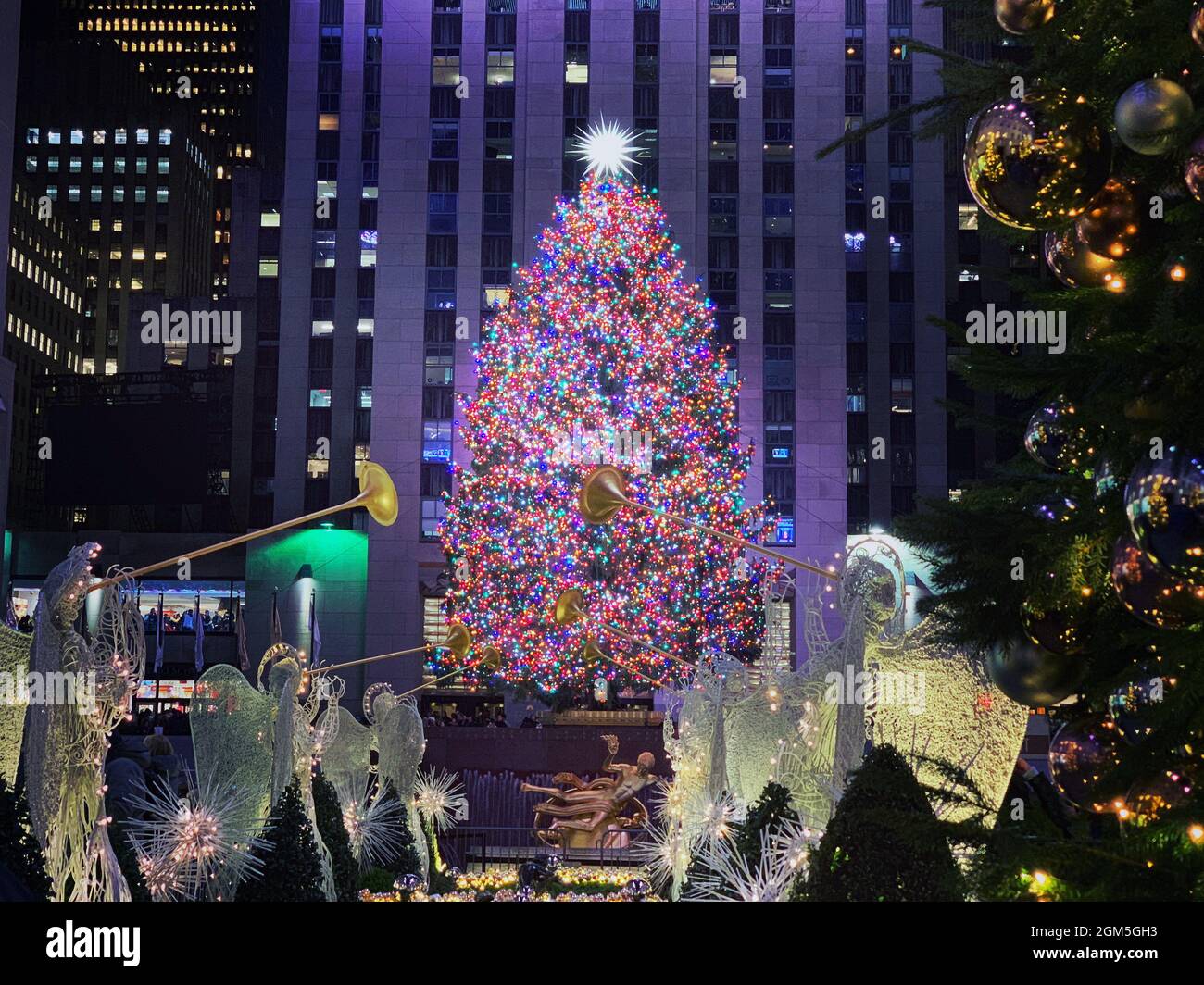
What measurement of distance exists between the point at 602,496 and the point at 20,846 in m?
4.09

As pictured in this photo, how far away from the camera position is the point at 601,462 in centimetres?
2980

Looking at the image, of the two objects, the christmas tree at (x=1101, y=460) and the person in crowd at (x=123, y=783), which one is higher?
the christmas tree at (x=1101, y=460)

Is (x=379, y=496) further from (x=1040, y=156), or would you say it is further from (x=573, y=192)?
(x=573, y=192)

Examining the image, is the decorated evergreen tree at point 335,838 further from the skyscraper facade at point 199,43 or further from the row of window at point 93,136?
the skyscraper facade at point 199,43

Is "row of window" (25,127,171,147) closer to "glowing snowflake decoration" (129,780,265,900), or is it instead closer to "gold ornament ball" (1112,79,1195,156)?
"glowing snowflake decoration" (129,780,265,900)

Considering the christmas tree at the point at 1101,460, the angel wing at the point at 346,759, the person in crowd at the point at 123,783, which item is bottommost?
the person in crowd at the point at 123,783

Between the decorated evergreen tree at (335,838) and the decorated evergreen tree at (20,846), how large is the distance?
4.92 m

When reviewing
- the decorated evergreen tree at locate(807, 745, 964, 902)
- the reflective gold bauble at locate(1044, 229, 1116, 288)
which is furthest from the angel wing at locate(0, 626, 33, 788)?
the reflective gold bauble at locate(1044, 229, 1116, 288)

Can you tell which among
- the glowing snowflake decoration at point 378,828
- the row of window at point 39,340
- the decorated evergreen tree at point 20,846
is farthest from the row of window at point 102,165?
the decorated evergreen tree at point 20,846

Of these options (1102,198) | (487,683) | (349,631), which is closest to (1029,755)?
(487,683)

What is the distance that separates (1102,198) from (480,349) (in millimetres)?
28542

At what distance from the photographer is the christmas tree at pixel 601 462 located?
29.2 metres

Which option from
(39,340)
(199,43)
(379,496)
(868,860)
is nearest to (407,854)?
(379,496)
